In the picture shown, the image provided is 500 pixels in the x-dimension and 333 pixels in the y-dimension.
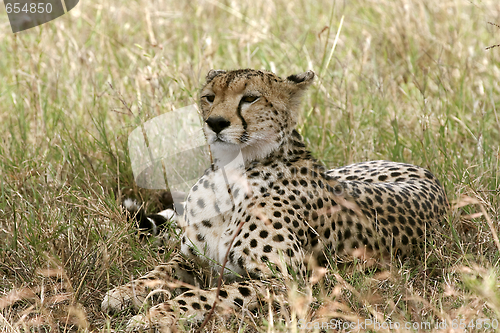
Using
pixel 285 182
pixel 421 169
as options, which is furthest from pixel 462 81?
pixel 285 182

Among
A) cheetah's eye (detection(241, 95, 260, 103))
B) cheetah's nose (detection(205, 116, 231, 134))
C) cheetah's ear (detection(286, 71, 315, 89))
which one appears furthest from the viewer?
cheetah's ear (detection(286, 71, 315, 89))

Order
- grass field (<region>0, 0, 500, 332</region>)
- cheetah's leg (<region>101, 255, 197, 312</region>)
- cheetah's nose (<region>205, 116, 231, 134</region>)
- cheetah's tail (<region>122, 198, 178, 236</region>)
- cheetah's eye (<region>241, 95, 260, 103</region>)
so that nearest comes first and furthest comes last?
grass field (<region>0, 0, 500, 332</region>) → cheetah's leg (<region>101, 255, 197, 312</region>) → cheetah's nose (<region>205, 116, 231, 134</region>) → cheetah's eye (<region>241, 95, 260, 103</region>) → cheetah's tail (<region>122, 198, 178, 236</region>)

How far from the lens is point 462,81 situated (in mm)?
4324

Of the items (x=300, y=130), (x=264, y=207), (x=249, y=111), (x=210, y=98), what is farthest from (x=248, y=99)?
(x=300, y=130)

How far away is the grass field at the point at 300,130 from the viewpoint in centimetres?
240

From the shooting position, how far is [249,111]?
2719mm

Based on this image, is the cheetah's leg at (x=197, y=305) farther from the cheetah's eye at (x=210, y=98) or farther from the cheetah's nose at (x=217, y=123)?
→ the cheetah's eye at (x=210, y=98)

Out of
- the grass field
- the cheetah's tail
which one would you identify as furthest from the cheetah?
the cheetah's tail

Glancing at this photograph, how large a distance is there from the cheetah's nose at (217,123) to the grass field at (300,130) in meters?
0.63

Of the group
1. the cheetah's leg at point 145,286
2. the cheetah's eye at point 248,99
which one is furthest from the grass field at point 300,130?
the cheetah's eye at point 248,99

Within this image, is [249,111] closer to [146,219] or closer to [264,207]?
[264,207]

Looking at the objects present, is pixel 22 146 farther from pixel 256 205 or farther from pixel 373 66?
pixel 373 66

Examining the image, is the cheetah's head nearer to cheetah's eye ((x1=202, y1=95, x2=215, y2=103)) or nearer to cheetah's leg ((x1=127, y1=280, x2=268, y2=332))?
cheetah's eye ((x1=202, y1=95, x2=215, y2=103))

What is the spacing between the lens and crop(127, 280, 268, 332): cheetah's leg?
2244mm
